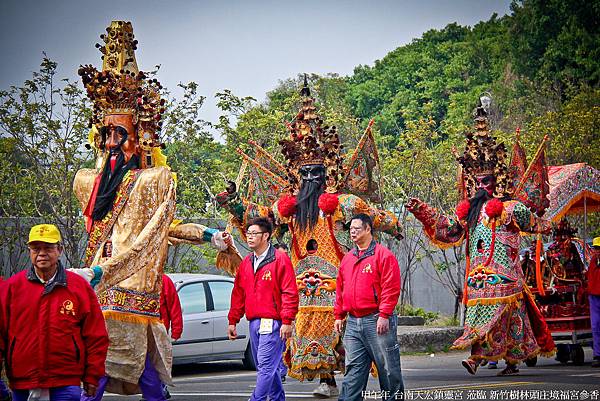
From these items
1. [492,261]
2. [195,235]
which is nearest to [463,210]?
[492,261]

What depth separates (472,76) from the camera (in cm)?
4303

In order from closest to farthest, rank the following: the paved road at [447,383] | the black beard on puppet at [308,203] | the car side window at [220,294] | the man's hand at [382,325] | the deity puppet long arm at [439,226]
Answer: the man's hand at [382,325], the paved road at [447,383], the black beard on puppet at [308,203], the deity puppet long arm at [439,226], the car side window at [220,294]

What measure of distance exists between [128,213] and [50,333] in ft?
8.62

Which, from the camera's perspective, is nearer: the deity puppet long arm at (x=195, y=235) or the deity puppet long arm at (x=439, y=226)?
the deity puppet long arm at (x=195, y=235)

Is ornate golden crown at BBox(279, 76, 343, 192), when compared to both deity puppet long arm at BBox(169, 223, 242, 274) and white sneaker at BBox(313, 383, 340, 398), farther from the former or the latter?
deity puppet long arm at BBox(169, 223, 242, 274)

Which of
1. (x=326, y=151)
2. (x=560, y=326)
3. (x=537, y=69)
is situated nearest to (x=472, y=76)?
(x=537, y=69)

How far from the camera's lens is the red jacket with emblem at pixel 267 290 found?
32.2ft

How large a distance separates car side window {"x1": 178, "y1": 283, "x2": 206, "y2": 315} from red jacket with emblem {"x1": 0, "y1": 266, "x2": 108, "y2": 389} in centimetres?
812

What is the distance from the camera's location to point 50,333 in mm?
6746

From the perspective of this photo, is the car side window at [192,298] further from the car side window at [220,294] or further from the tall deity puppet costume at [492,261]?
the tall deity puppet costume at [492,261]

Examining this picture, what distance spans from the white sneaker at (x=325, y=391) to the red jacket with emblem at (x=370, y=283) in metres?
2.28

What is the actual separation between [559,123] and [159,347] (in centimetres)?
1671

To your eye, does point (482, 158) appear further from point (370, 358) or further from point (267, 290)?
point (370, 358)

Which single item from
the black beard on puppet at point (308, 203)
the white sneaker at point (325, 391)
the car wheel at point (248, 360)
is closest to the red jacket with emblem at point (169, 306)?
the black beard on puppet at point (308, 203)
